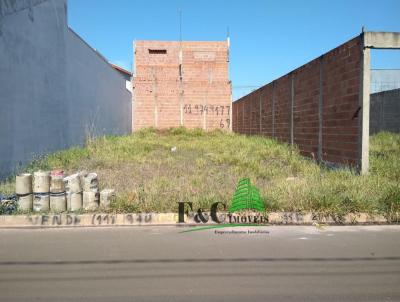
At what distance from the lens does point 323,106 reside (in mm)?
8727

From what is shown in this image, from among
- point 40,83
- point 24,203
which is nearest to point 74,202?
point 24,203

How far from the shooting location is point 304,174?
7.35 metres

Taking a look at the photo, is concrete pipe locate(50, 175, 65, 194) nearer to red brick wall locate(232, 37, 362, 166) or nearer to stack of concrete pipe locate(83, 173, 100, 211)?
stack of concrete pipe locate(83, 173, 100, 211)

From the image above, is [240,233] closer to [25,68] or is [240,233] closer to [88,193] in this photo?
[88,193]

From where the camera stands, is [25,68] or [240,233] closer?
[240,233]

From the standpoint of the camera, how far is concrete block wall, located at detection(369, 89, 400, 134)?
17.3 metres

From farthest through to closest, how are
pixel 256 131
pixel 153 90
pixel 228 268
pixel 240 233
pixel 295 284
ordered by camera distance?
pixel 153 90 → pixel 256 131 → pixel 240 233 → pixel 228 268 → pixel 295 284

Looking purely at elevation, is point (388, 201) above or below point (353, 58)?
below

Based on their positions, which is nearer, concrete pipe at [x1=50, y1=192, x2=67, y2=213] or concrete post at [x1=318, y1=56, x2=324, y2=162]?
concrete pipe at [x1=50, y1=192, x2=67, y2=213]

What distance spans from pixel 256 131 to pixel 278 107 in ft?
12.7

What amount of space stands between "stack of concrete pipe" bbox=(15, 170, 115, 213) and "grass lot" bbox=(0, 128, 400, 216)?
32cm

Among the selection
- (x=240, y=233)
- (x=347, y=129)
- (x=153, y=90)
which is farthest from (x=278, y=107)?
(x=153, y=90)

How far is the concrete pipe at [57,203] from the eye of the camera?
5.16 metres

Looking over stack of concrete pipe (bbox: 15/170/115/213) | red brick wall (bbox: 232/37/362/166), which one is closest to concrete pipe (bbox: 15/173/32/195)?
stack of concrete pipe (bbox: 15/170/115/213)
